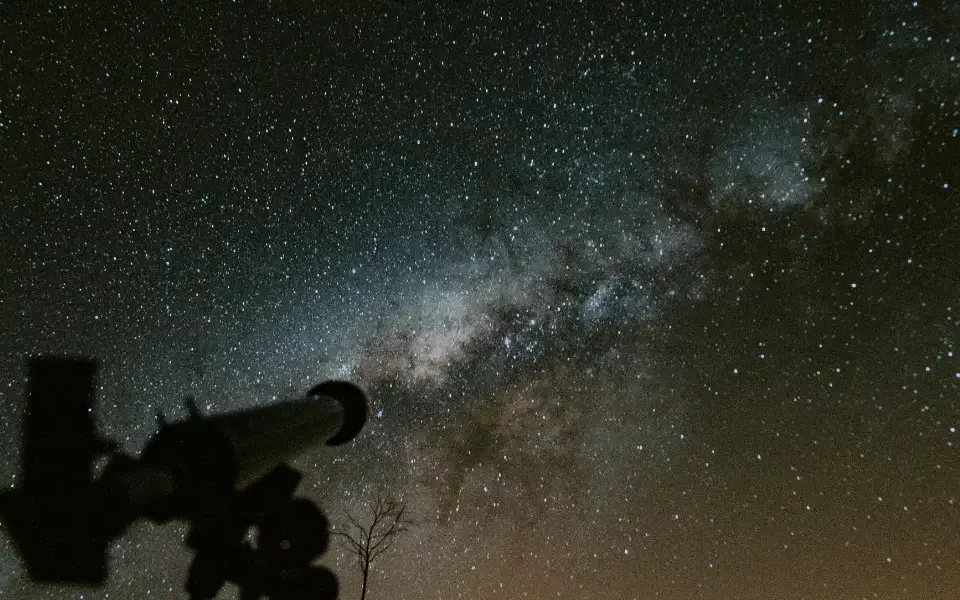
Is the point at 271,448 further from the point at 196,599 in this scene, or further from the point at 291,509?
the point at 196,599

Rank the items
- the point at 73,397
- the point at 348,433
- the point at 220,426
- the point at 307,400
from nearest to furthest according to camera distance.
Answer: the point at 73,397
the point at 220,426
the point at 307,400
the point at 348,433

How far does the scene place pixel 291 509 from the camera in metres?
4.18

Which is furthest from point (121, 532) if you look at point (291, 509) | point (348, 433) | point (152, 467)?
point (348, 433)

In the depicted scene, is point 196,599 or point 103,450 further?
point 196,599

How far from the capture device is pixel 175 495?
320 centimetres

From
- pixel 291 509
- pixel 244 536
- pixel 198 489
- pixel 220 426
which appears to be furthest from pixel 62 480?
pixel 291 509

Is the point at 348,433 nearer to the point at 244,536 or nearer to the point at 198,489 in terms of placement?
the point at 244,536

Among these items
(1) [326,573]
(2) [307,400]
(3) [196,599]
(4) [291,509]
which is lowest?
(3) [196,599]

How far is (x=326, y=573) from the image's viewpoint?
4141 mm

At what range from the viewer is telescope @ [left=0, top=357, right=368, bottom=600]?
8.25 feet

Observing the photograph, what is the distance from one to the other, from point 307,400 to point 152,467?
3.36m

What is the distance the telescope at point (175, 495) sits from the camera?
251cm

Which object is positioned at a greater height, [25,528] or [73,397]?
[73,397]

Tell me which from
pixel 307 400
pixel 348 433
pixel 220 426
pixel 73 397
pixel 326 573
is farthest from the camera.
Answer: pixel 348 433
